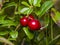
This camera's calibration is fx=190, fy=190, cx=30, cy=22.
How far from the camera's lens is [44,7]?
90cm

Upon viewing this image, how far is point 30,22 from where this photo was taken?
86 cm

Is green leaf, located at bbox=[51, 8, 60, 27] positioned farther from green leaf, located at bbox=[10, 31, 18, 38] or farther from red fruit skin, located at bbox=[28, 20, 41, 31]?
green leaf, located at bbox=[10, 31, 18, 38]

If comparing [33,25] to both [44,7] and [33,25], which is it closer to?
[33,25]

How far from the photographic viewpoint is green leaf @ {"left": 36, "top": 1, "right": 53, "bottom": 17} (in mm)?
878

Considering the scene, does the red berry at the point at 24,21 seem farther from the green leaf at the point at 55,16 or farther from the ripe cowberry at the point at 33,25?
the green leaf at the point at 55,16

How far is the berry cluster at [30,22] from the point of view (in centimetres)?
86

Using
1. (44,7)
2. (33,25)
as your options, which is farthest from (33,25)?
(44,7)

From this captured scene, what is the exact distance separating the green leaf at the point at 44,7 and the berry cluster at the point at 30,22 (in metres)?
0.04

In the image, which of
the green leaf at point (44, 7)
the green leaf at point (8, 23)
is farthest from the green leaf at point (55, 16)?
the green leaf at point (8, 23)

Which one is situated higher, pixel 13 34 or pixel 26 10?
pixel 26 10

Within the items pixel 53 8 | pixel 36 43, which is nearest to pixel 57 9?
pixel 53 8

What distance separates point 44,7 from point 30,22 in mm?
102

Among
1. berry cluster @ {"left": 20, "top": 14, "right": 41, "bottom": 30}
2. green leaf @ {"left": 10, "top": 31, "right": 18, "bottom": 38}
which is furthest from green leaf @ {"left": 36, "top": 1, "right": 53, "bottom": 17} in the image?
green leaf @ {"left": 10, "top": 31, "right": 18, "bottom": 38}

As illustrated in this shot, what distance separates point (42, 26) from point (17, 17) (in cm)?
13
